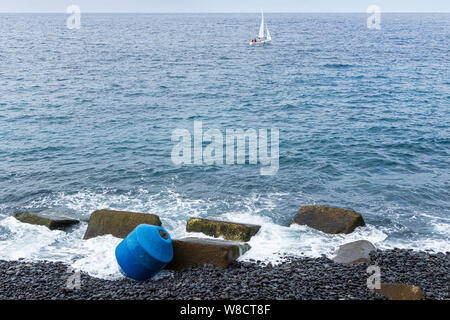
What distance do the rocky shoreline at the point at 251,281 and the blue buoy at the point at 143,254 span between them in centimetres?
32

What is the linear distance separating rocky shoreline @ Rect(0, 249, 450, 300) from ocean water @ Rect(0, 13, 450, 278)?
1086 millimetres

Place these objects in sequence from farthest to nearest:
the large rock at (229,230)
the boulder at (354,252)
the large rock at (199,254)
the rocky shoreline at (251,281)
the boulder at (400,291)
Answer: the large rock at (229,230), the boulder at (354,252), the large rock at (199,254), the rocky shoreline at (251,281), the boulder at (400,291)

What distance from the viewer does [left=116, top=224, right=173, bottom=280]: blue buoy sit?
1338cm

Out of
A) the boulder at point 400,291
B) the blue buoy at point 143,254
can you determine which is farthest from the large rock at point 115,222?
the boulder at point 400,291

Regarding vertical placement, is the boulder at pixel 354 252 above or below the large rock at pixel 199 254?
below

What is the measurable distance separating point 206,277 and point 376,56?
61.9 metres

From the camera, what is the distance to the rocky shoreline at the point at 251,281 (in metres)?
12.4

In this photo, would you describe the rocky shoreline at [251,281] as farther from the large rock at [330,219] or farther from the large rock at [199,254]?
the large rock at [330,219]

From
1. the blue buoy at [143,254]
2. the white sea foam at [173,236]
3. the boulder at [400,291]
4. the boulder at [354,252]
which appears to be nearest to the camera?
the boulder at [400,291]

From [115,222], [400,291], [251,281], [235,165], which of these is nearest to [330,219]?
[400,291]

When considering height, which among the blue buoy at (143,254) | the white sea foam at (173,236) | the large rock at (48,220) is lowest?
the white sea foam at (173,236)

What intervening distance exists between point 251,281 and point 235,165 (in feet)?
43.3

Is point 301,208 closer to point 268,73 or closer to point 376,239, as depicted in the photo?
point 376,239
